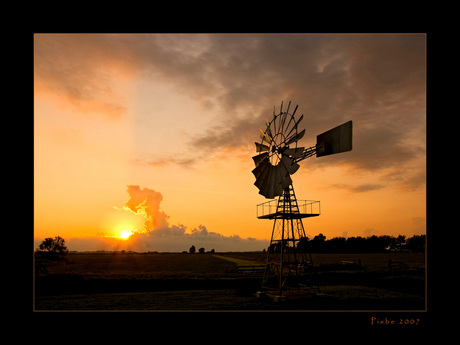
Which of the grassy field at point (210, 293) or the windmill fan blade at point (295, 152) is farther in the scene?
the grassy field at point (210, 293)

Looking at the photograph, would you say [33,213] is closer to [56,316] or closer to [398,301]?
[56,316]

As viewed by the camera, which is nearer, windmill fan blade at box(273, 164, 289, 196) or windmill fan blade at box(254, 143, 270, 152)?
windmill fan blade at box(273, 164, 289, 196)

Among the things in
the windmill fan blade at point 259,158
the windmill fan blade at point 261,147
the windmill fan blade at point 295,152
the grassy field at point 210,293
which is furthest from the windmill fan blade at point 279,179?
the grassy field at point 210,293

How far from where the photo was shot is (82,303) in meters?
18.2

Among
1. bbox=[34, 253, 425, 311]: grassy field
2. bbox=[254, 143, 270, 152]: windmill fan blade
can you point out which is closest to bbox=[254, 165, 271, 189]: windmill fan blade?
bbox=[254, 143, 270, 152]: windmill fan blade

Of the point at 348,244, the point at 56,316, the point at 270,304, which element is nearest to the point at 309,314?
the point at 270,304

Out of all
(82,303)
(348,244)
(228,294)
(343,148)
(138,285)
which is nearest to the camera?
(343,148)

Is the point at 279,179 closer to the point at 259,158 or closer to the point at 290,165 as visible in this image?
the point at 290,165

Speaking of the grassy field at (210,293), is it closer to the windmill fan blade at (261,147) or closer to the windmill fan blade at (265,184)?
the windmill fan blade at (265,184)

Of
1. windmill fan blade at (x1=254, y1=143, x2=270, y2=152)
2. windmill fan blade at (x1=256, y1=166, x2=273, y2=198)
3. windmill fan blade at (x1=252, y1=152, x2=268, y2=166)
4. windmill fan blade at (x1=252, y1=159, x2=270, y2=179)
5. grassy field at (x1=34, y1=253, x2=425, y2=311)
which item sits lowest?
grassy field at (x1=34, y1=253, x2=425, y2=311)

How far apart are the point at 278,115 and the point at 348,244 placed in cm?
6526

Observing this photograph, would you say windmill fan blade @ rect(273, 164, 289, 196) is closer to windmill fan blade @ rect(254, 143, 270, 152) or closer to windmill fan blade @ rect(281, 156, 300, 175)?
windmill fan blade @ rect(281, 156, 300, 175)
